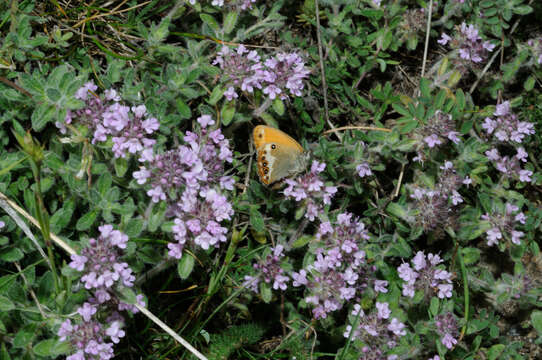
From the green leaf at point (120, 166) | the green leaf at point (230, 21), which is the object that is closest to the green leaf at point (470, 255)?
the green leaf at point (230, 21)

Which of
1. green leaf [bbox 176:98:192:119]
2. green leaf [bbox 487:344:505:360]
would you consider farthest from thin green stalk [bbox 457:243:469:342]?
green leaf [bbox 176:98:192:119]

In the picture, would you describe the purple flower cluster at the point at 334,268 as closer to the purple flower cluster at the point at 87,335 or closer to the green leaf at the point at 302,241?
the green leaf at the point at 302,241

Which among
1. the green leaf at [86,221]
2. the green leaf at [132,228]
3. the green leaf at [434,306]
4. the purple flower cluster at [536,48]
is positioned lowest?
the green leaf at [434,306]

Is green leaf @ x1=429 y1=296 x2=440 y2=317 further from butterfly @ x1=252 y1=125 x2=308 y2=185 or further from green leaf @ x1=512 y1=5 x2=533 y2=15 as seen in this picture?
green leaf @ x1=512 y1=5 x2=533 y2=15

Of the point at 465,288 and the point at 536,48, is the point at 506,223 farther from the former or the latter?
the point at 536,48

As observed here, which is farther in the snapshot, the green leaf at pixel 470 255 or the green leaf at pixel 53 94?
the green leaf at pixel 470 255

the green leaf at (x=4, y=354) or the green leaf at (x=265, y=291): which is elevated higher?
the green leaf at (x=4, y=354)

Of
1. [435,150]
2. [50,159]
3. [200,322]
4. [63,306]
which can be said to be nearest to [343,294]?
[200,322]

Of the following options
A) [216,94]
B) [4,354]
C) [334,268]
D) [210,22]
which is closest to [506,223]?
[334,268]
